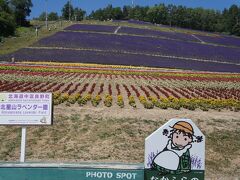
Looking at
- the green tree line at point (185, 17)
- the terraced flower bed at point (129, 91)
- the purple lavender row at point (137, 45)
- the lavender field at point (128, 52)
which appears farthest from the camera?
the green tree line at point (185, 17)

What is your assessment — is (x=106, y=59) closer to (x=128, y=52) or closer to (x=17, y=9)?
(x=128, y=52)

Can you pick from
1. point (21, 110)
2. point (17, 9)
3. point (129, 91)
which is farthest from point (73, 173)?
point (17, 9)

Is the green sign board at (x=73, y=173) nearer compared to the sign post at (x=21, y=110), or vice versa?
the green sign board at (x=73, y=173)

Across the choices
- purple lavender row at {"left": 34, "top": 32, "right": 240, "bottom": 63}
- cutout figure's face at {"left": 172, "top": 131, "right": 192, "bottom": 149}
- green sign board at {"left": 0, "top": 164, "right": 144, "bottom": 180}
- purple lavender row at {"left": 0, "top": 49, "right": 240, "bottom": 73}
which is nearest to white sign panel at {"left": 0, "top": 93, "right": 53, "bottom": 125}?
green sign board at {"left": 0, "top": 164, "right": 144, "bottom": 180}

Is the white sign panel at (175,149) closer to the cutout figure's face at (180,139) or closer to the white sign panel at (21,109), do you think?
the cutout figure's face at (180,139)

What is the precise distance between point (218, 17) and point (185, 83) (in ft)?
447

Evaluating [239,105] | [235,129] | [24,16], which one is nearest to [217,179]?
[235,129]

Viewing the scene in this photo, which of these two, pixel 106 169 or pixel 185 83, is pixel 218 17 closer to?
pixel 185 83

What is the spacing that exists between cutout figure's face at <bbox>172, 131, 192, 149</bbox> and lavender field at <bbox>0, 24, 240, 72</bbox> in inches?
1605

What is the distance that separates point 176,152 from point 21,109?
10.5 feet

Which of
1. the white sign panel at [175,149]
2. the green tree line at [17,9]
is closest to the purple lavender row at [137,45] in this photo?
the green tree line at [17,9]

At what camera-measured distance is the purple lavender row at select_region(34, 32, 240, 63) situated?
6103 centimetres

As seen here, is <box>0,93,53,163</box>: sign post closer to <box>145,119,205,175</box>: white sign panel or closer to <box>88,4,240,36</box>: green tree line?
<box>145,119,205,175</box>: white sign panel

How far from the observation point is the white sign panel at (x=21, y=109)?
28.3 feet
